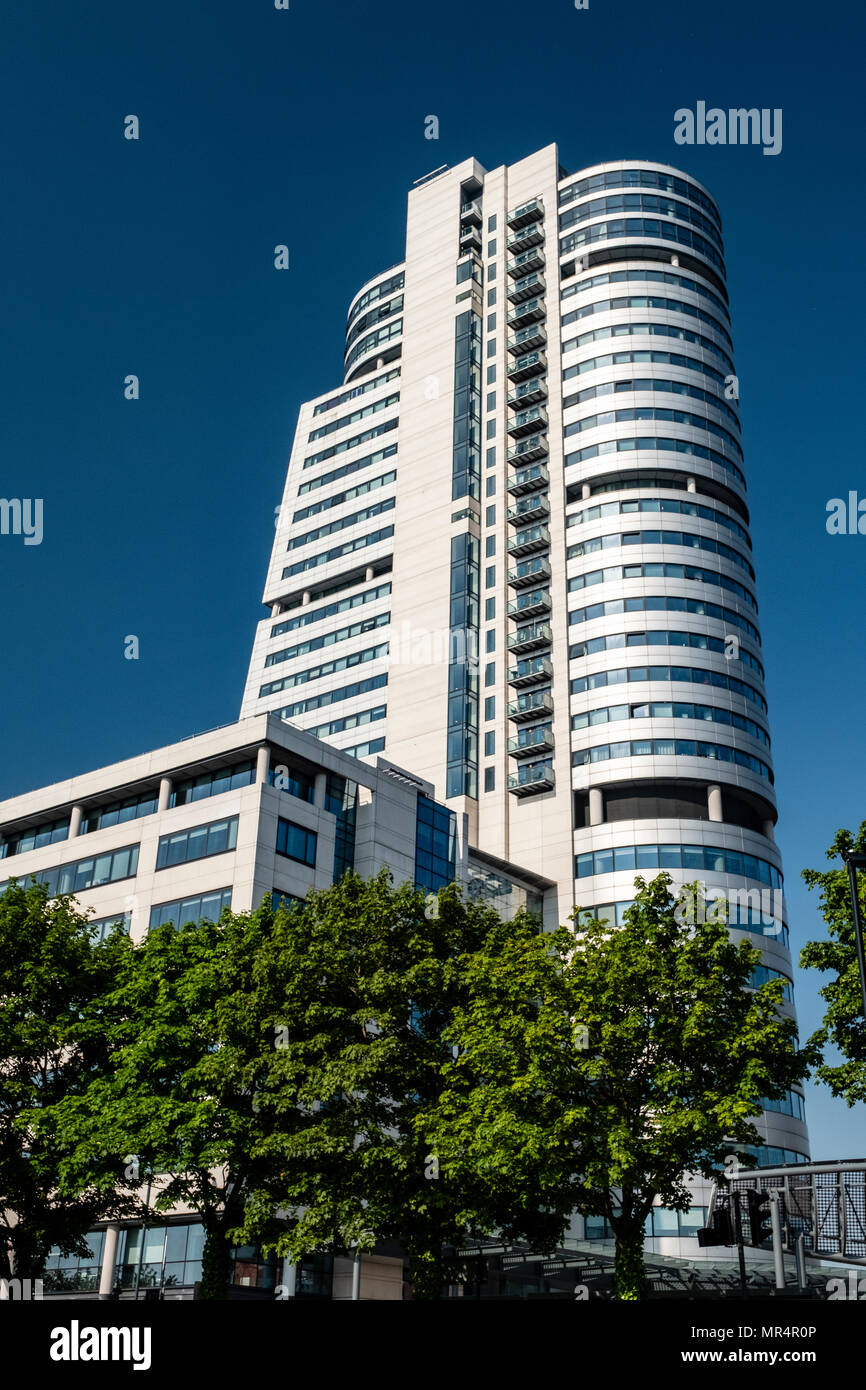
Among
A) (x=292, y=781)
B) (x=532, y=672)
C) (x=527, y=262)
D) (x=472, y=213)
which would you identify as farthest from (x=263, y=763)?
(x=472, y=213)

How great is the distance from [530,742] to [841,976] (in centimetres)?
5716

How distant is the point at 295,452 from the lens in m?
125

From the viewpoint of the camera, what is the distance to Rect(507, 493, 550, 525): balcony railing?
9944cm

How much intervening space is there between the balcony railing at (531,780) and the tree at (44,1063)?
49994 mm

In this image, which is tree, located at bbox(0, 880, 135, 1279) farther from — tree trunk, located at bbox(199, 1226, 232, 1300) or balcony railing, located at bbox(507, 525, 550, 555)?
balcony railing, located at bbox(507, 525, 550, 555)

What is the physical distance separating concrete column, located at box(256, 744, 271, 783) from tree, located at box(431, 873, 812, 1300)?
26381 mm

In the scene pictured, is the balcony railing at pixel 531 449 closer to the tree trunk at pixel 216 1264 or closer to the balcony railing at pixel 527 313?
the balcony railing at pixel 527 313

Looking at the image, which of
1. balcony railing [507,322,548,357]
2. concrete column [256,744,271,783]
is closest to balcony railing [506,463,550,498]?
balcony railing [507,322,548,357]

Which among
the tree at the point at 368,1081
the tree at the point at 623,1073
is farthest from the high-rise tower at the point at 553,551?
the tree at the point at 623,1073

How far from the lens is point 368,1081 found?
35719 mm

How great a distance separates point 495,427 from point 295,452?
26297mm

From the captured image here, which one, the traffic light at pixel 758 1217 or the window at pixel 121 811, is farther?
the window at pixel 121 811

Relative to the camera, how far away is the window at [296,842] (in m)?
59.4

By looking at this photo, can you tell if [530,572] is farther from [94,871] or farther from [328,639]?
[94,871]
